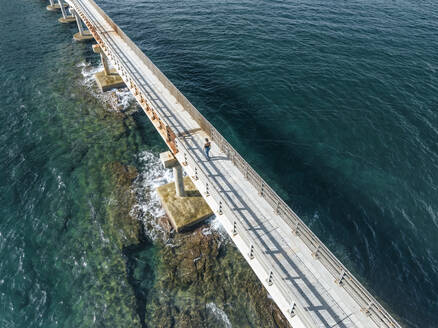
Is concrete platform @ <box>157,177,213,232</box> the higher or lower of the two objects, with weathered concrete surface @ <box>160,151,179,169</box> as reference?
lower

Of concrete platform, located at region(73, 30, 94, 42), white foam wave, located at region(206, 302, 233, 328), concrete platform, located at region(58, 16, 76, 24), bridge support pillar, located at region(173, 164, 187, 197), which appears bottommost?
white foam wave, located at region(206, 302, 233, 328)

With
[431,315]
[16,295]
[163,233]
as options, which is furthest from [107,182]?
[431,315]

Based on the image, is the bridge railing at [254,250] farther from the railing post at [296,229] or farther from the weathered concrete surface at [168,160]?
the railing post at [296,229]

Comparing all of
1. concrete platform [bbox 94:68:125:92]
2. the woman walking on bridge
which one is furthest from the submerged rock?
concrete platform [bbox 94:68:125:92]

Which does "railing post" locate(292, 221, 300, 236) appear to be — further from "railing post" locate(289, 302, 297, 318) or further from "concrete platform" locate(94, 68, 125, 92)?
"concrete platform" locate(94, 68, 125, 92)

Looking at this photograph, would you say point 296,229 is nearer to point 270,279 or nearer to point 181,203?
point 270,279
